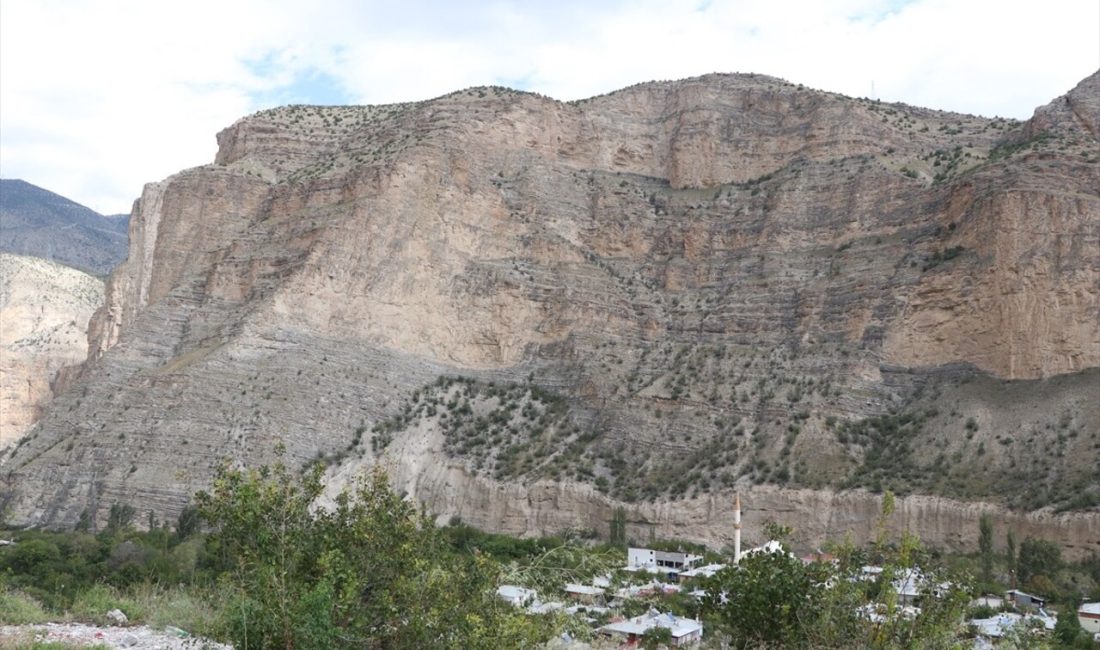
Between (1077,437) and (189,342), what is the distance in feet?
150

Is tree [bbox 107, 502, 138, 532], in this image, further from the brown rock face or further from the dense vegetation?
the dense vegetation

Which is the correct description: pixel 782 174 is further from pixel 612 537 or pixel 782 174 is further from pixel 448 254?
pixel 612 537

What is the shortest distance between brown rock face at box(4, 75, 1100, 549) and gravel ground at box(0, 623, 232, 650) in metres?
22.3

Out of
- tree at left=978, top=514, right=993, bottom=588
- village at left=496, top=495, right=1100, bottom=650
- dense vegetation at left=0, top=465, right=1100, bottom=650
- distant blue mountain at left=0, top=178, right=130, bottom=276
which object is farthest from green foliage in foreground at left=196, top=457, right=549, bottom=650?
distant blue mountain at left=0, top=178, right=130, bottom=276

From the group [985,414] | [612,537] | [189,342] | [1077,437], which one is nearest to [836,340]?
[985,414]

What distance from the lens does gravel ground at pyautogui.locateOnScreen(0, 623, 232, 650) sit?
63.3 ft

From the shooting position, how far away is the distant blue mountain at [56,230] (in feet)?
481

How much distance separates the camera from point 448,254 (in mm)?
61688

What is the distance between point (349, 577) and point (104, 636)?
12.0 meters

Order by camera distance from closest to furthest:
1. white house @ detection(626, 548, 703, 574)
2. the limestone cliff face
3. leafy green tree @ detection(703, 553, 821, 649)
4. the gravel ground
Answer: leafy green tree @ detection(703, 553, 821, 649) < the gravel ground < white house @ detection(626, 548, 703, 574) < the limestone cliff face

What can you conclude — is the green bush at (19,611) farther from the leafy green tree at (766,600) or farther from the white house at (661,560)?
the white house at (661,560)

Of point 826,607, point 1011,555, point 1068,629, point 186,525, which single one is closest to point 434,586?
point 826,607

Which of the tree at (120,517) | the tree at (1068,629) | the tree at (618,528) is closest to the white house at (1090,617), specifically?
the tree at (1068,629)

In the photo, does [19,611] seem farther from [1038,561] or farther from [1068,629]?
[1038,561]
